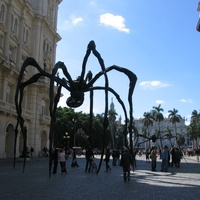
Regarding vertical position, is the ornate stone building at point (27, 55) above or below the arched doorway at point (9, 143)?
above

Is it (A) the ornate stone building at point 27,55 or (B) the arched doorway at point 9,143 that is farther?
(B) the arched doorway at point 9,143

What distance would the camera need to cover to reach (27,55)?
1670 inches

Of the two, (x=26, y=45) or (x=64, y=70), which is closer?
(x=64, y=70)

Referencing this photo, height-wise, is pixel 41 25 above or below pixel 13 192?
above

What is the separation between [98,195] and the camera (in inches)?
386

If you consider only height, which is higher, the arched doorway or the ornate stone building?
the ornate stone building

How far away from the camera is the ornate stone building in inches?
1374

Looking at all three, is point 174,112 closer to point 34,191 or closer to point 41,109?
point 41,109

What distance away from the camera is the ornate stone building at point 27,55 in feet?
115

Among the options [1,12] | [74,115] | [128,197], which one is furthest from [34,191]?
[74,115]

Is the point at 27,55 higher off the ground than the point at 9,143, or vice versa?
the point at 27,55

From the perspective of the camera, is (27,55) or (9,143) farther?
(27,55)

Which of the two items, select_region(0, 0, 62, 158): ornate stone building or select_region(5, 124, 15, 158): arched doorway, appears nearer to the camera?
select_region(0, 0, 62, 158): ornate stone building

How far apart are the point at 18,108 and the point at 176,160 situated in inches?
760
